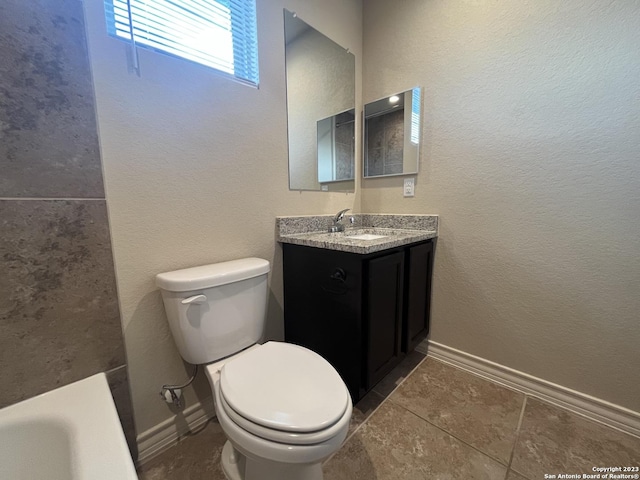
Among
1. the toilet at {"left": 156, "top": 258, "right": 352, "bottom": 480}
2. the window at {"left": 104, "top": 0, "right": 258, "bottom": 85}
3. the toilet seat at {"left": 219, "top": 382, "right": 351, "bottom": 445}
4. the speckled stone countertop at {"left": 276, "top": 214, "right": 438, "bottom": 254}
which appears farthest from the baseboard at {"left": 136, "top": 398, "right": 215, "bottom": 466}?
the window at {"left": 104, "top": 0, "right": 258, "bottom": 85}

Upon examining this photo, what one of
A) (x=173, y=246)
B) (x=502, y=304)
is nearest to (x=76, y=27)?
(x=173, y=246)

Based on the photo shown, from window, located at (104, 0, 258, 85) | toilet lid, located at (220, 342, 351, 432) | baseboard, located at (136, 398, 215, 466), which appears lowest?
baseboard, located at (136, 398, 215, 466)

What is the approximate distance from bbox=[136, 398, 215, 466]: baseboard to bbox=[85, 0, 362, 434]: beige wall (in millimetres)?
45

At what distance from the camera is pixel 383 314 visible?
3.87ft

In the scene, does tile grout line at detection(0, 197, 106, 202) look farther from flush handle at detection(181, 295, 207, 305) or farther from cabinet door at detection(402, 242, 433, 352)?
cabinet door at detection(402, 242, 433, 352)

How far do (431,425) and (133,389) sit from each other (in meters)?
1.26

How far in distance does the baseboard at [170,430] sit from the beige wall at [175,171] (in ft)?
0.15

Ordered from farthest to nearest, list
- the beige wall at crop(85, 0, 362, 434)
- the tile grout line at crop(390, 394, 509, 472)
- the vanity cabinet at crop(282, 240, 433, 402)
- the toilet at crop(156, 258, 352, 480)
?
the vanity cabinet at crop(282, 240, 433, 402)
the tile grout line at crop(390, 394, 509, 472)
the beige wall at crop(85, 0, 362, 434)
the toilet at crop(156, 258, 352, 480)

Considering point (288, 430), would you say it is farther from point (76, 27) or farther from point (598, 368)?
point (598, 368)

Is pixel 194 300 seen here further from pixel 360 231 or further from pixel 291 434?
pixel 360 231

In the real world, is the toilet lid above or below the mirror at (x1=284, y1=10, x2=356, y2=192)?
below

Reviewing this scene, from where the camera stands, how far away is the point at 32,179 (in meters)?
0.73

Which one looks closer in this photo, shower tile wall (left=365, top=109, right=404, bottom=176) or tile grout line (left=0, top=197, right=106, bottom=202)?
tile grout line (left=0, top=197, right=106, bottom=202)

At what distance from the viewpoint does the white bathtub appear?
54cm
